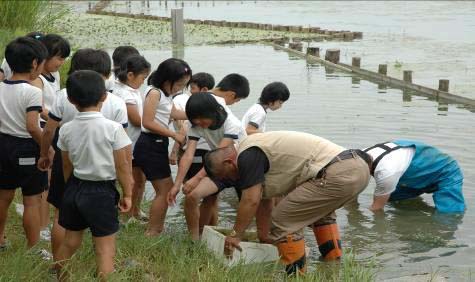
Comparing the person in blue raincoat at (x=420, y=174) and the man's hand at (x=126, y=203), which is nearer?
the man's hand at (x=126, y=203)

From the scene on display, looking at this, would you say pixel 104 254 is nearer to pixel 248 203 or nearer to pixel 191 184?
pixel 248 203

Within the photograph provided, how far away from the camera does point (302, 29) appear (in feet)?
86.1

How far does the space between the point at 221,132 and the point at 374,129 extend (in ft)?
18.7

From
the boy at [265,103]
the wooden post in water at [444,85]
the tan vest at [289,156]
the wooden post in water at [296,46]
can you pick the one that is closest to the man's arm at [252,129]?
the boy at [265,103]

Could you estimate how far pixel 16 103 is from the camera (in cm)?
527

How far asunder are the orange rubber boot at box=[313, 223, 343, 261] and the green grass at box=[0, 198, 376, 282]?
11 cm

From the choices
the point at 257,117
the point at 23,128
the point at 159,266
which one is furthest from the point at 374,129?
the point at 23,128

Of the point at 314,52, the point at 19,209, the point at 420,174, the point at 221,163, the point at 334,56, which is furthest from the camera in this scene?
the point at 314,52

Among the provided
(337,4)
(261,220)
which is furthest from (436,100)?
(337,4)

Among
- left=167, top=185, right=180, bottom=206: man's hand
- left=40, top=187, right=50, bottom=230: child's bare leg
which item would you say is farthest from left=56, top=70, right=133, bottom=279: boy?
left=40, top=187, right=50, bottom=230: child's bare leg

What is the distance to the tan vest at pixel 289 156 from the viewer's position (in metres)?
5.28

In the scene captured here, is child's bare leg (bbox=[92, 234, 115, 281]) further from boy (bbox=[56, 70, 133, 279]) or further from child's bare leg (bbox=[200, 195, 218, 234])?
child's bare leg (bbox=[200, 195, 218, 234])

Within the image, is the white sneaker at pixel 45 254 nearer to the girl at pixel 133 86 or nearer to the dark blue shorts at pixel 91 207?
the dark blue shorts at pixel 91 207

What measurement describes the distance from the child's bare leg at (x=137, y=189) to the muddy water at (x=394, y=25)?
867 cm
